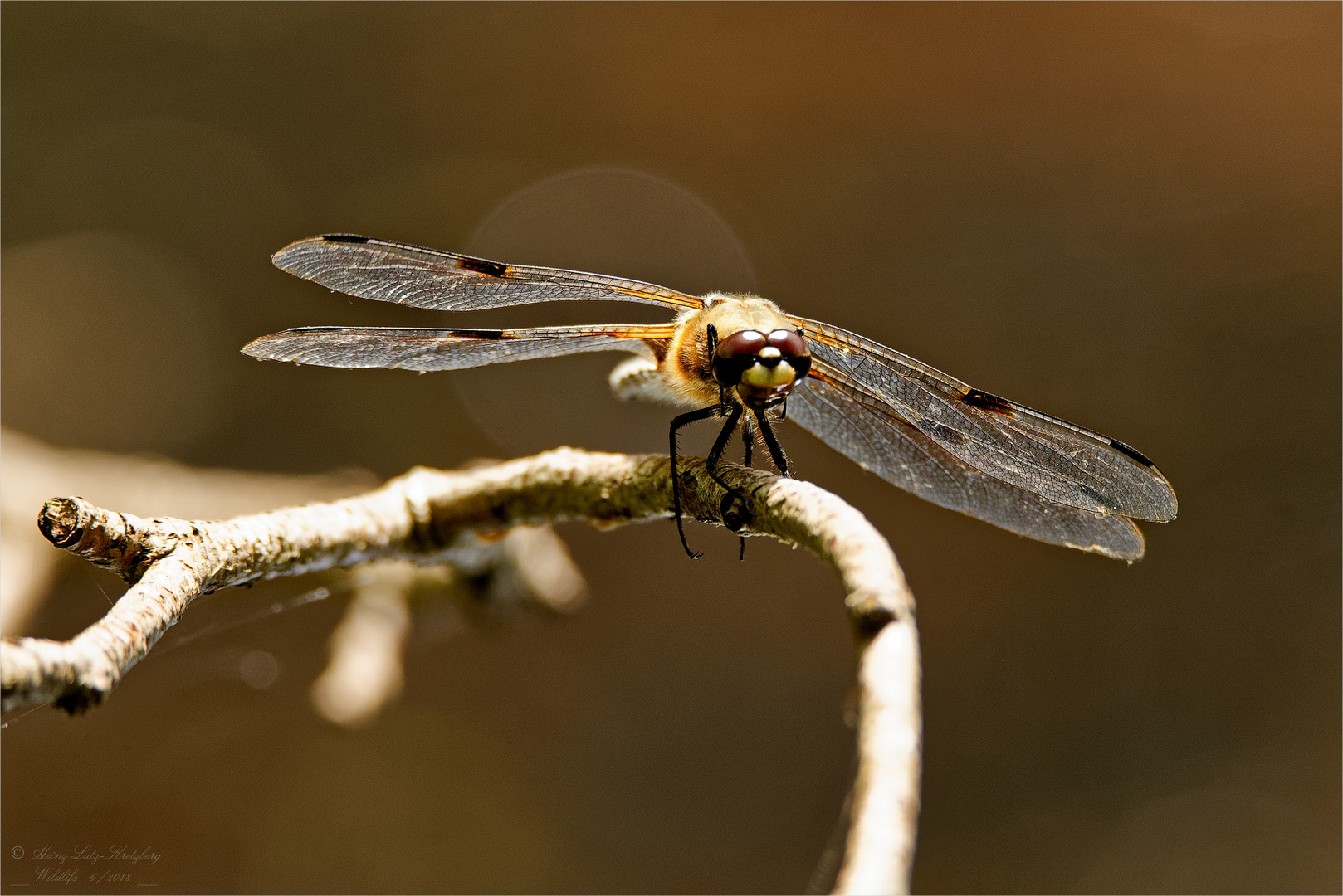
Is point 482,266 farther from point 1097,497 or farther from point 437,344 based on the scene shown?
point 1097,497

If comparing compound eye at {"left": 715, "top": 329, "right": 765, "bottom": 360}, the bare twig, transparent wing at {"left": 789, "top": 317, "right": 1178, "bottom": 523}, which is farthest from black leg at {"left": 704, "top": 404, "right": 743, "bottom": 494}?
the bare twig

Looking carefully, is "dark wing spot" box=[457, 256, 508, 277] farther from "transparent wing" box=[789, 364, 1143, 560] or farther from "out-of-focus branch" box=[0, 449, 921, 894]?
"transparent wing" box=[789, 364, 1143, 560]

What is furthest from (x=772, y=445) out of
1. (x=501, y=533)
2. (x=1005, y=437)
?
(x=501, y=533)

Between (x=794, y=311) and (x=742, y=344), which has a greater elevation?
(x=794, y=311)

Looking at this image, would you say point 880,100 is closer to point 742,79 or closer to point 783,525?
point 742,79

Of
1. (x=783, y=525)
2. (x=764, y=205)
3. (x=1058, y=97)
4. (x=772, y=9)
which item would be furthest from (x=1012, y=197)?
(x=783, y=525)

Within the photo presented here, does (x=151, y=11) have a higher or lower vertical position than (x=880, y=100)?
lower
